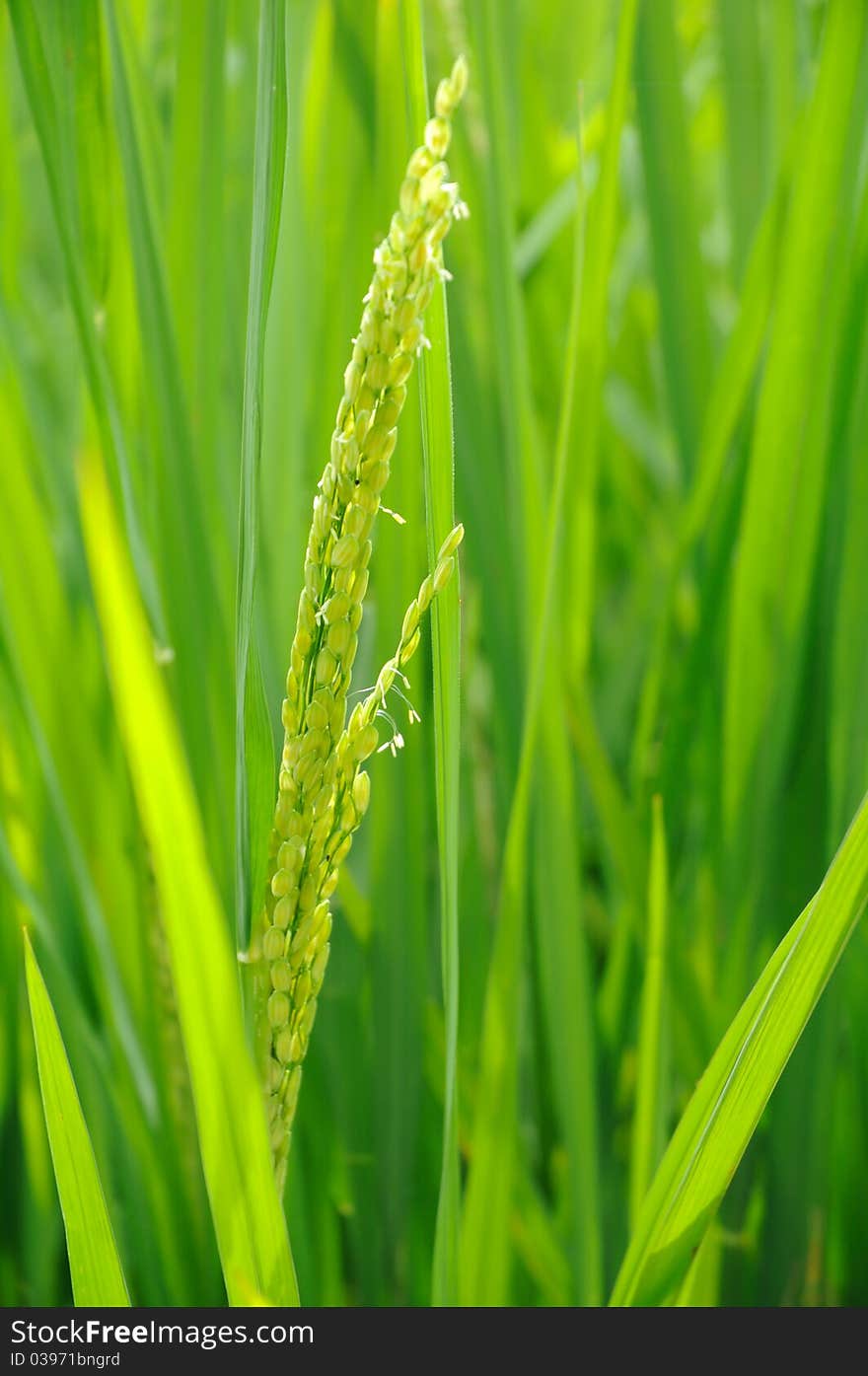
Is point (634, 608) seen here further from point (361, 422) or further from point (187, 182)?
point (361, 422)

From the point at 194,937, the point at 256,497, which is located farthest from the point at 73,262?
the point at 194,937

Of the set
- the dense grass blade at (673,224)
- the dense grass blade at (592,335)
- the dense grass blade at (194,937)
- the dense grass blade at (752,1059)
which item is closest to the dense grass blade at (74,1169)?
the dense grass blade at (194,937)

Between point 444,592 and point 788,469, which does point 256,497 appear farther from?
point 788,469

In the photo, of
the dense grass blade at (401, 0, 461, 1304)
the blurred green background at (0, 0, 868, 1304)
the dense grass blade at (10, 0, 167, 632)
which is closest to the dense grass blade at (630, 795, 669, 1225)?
the blurred green background at (0, 0, 868, 1304)

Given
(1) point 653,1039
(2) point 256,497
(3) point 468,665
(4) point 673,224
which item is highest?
(4) point 673,224

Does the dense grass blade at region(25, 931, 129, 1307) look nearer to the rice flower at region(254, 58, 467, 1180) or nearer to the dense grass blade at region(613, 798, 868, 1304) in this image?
the rice flower at region(254, 58, 467, 1180)
